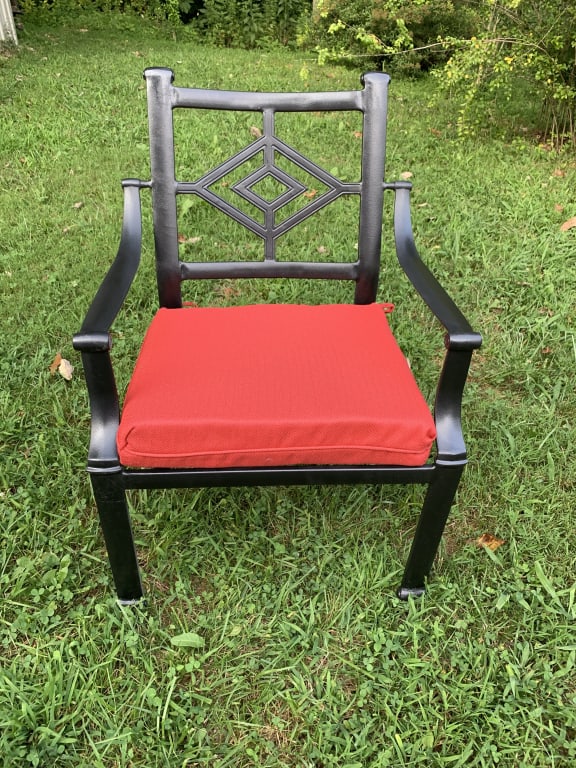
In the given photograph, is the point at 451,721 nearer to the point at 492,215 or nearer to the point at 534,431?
the point at 534,431

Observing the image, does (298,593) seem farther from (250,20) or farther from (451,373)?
(250,20)

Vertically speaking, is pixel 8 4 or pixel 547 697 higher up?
pixel 8 4

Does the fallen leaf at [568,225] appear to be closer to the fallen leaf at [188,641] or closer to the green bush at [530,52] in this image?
the green bush at [530,52]

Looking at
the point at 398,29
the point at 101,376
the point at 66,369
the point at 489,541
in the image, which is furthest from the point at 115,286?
the point at 398,29

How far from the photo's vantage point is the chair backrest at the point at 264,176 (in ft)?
5.58

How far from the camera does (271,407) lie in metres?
1.38

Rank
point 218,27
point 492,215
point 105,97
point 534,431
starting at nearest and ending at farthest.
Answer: point 534,431, point 492,215, point 105,97, point 218,27

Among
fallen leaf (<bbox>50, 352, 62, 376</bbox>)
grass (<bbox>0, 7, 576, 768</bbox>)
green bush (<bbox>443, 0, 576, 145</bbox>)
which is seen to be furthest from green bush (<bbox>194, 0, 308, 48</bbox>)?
fallen leaf (<bbox>50, 352, 62, 376</bbox>)

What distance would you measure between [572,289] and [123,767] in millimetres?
2712

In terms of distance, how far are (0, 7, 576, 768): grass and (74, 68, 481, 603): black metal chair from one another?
0.17 m

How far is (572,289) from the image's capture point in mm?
3029

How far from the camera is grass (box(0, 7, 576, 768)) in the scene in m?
1.46

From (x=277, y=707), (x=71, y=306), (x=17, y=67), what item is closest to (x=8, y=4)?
(x=17, y=67)

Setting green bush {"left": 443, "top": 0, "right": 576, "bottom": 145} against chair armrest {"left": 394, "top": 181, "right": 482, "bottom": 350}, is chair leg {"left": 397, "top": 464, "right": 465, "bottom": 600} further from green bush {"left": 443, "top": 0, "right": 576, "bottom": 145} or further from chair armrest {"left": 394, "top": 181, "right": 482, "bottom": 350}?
green bush {"left": 443, "top": 0, "right": 576, "bottom": 145}
